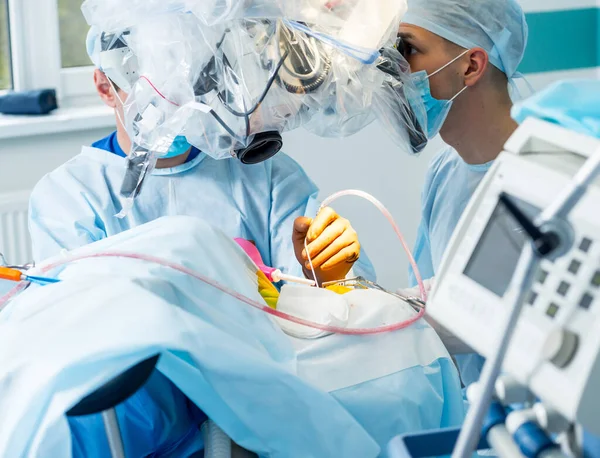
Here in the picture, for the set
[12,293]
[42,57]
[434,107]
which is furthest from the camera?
[42,57]

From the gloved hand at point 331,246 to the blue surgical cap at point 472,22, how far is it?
0.61 metres

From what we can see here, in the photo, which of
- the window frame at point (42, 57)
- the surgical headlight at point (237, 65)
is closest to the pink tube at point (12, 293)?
the surgical headlight at point (237, 65)

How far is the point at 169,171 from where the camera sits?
1890 millimetres

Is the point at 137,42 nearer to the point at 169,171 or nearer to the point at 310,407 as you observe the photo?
the point at 169,171

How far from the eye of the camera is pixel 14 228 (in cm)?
269

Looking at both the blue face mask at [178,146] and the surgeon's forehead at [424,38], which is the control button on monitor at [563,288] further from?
the surgeon's forehead at [424,38]

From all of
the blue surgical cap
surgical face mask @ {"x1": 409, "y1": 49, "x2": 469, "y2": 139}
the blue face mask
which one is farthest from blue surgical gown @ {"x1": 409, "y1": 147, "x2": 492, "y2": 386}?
the blue face mask

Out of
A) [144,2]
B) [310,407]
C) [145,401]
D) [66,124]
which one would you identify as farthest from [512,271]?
[66,124]

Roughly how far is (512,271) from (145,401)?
524 millimetres

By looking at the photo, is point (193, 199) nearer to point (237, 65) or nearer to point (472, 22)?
point (237, 65)

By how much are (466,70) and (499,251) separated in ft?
3.91

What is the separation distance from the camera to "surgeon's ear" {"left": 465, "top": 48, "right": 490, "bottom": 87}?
1.86m

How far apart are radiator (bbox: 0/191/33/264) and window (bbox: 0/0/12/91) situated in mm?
558

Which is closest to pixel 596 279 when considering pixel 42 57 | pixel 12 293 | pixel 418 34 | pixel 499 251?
pixel 499 251
